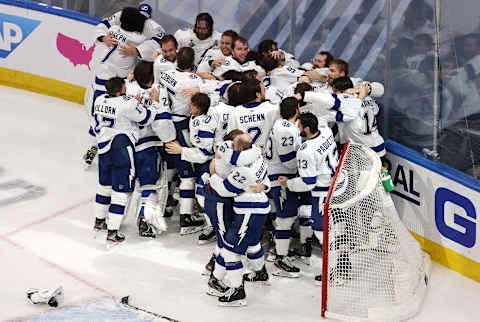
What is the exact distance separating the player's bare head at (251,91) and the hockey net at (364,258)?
822mm

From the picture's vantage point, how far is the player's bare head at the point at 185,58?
25.2 ft

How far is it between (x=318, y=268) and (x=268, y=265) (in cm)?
39

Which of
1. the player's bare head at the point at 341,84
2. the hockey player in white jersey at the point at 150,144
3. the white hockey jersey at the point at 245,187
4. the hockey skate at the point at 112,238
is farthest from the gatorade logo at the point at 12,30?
the white hockey jersey at the point at 245,187

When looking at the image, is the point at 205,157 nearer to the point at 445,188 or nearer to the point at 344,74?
the point at 344,74

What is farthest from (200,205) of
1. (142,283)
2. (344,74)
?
(344,74)

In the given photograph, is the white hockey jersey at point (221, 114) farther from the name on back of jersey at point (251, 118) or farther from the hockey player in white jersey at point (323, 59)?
the hockey player in white jersey at point (323, 59)

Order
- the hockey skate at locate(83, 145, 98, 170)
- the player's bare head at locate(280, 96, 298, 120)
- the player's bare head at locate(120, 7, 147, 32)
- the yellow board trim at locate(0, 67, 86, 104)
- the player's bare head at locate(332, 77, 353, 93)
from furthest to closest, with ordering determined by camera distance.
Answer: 1. the yellow board trim at locate(0, 67, 86, 104)
2. the hockey skate at locate(83, 145, 98, 170)
3. the player's bare head at locate(120, 7, 147, 32)
4. the player's bare head at locate(332, 77, 353, 93)
5. the player's bare head at locate(280, 96, 298, 120)

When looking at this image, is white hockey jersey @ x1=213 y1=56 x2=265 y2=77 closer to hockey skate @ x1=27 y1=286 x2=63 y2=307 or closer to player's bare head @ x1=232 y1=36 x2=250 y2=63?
player's bare head @ x1=232 y1=36 x2=250 y2=63

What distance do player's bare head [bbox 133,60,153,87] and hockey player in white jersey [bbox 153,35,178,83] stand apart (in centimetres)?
39

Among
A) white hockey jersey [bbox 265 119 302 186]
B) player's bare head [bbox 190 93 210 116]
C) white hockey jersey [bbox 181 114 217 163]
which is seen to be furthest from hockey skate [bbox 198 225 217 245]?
player's bare head [bbox 190 93 210 116]

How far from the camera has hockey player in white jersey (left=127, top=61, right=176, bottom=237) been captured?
767 centimetres

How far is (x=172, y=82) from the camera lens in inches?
304

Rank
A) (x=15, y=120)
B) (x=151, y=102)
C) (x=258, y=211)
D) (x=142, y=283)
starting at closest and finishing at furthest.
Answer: (x=258, y=211)
(x=142, y=283)
(x=151, y=102)
(x=15, y=120)

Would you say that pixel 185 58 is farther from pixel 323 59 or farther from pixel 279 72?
pixel 323 59
